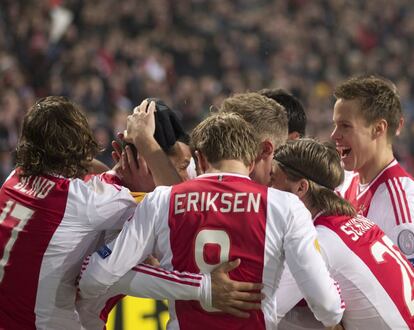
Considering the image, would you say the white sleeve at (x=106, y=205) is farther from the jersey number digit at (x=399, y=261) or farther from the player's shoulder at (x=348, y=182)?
the player's shoulder at (x=348, y=182)

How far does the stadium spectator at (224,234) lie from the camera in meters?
3.71

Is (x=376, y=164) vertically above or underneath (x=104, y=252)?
underneath

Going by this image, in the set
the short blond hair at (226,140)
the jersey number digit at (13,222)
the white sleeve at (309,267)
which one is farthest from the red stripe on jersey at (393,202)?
the jersey number digit at (13,222)

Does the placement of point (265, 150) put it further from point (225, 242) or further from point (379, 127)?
point (379, 127)

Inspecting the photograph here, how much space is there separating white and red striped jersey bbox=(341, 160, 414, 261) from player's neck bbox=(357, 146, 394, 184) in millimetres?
35

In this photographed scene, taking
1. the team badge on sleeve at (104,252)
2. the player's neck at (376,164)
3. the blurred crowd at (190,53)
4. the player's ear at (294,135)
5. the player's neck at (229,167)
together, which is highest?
the player's neck at (229,167)

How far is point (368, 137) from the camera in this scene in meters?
5.29

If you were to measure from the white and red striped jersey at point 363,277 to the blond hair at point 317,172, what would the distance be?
0.07 m

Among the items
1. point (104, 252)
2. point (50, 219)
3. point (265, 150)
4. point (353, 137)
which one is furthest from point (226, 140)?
point (353, 137)

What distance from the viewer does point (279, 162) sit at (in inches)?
166

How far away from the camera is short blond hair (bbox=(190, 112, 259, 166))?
3822mm

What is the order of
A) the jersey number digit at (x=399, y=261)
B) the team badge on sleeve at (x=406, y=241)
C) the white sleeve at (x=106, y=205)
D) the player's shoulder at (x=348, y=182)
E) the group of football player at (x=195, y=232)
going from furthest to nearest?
1. the player's shoulder at (x=348, y=182)
2. the team badge on sleeve at (x=406, y=241)
3. the jersey number digit at (x=399, y=261)
4. the white sleeve at (x=106, y=205)
5. the group of football player at (x=195, y=232)

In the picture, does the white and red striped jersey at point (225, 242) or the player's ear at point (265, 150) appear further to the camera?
the player's ear at point (265, 150)

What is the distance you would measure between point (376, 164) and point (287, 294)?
60.5 inches
